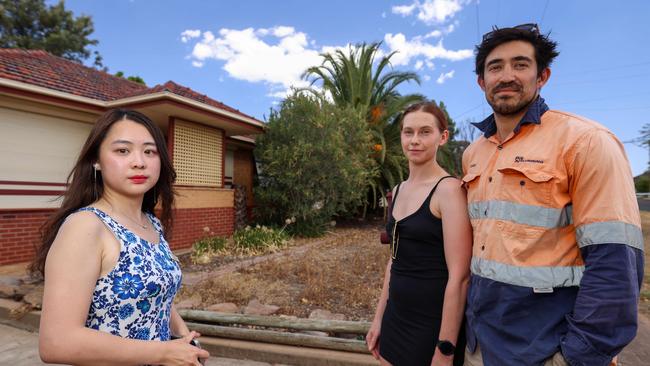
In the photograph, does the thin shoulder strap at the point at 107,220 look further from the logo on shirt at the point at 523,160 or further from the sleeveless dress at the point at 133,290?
the logo on shirt at the point at 523,160

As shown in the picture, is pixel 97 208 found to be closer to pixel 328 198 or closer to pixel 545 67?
pixel 545 67

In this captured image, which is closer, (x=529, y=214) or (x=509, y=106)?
(x=529, y=214)

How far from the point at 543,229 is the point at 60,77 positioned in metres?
10.9

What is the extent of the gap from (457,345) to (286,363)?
2057 mm

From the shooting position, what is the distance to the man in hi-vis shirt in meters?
1.13

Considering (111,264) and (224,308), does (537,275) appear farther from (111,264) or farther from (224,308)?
(224,308)

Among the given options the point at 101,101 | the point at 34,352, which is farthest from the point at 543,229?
the point at 101,101

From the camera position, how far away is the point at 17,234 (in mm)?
Result: 6980

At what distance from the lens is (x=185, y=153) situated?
904cm

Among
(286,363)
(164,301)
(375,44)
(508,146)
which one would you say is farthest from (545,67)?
(375,44)

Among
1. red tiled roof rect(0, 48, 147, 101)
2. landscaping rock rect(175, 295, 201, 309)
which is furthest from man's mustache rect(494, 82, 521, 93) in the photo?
red tiled roof rect(0, 48, 147, 101)

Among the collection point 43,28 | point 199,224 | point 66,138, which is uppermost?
point 43,28

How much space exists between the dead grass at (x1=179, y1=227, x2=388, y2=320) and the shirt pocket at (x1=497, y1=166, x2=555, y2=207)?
3.07 metres

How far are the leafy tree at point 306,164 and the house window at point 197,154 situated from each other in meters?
1.34
